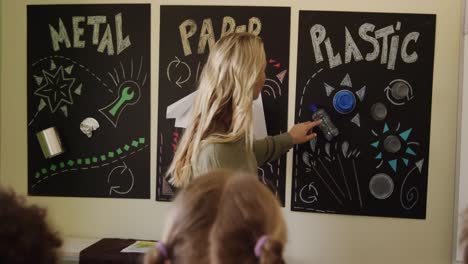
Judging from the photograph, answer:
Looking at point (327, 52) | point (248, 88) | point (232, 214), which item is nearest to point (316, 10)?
point (327, 52)

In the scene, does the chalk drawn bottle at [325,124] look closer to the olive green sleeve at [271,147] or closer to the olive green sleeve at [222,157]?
the olive green sleeve at [271,147]

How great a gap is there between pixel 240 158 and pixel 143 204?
79 cm

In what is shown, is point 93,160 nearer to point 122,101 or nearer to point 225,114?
point 122,101

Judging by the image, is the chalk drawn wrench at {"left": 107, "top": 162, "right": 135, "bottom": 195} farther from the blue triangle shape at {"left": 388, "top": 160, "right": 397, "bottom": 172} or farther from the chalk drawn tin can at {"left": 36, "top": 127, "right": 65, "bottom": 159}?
the blue triangle shape at {"left": 388, "top": 160, "right": 397, "bottom": 172}

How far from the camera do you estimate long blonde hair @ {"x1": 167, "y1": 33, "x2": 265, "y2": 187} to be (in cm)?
152

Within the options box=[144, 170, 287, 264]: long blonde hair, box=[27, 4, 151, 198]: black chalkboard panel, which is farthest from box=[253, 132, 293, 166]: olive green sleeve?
box=[144, 170, 287, 264]: long blonde hair

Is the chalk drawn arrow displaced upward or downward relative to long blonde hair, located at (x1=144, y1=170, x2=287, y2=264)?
upward

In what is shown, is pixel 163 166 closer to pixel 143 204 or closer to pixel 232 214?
pixel 143 204

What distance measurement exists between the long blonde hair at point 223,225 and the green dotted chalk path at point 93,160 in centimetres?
119

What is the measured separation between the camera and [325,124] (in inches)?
76.9

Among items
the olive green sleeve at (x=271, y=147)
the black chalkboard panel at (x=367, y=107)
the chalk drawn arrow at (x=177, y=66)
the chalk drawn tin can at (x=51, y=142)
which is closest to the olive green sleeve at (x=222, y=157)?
the olive green sleeve at (x=271, y=147)

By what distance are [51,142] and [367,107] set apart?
1476mm

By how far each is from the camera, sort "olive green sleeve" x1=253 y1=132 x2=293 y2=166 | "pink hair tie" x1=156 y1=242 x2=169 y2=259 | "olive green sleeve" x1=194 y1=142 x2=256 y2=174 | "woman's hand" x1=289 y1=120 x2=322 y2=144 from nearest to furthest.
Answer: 1. "pink hair tie" x1=156 y1=242 x2=169 y2=259
2. "olive green sleeve" x1=194 y1=142 x2=256 y2=174
3. "olive green sleeve" x1=253 y1=132 x2=293 y2=166
4. "woman's hand" x1=289 y1=120 x2=322 y2=144

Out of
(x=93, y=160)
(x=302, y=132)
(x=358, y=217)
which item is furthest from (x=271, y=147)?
(x=93, y=160)
